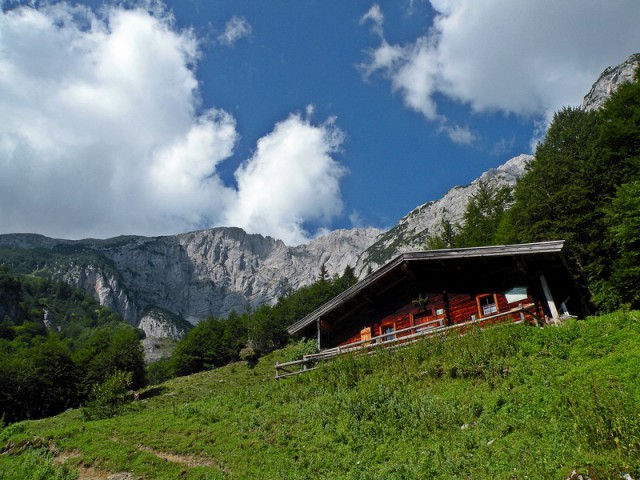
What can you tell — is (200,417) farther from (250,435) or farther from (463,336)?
(463,336)

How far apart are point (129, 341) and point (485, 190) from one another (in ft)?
169

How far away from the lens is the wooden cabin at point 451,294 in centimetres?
2019

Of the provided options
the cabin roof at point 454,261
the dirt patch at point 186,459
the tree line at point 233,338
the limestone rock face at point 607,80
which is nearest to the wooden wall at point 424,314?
the cabin roof at point 454,261

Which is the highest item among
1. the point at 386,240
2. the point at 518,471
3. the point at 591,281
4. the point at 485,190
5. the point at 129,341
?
the point at 386,240

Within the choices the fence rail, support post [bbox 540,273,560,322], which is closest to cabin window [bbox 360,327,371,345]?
the fence rail

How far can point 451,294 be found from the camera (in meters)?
23.4

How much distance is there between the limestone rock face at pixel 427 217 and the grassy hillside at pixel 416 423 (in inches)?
5531

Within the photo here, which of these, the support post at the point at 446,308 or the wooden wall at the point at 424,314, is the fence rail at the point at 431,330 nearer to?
the support post at the point at 446,308

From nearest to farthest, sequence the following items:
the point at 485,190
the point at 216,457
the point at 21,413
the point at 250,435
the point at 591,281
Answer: the point at 216,457, the point at 250,435, the point at 591,281, the point at 21,413, the point at 485,190

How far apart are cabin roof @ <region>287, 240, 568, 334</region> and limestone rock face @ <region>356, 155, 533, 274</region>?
431 feet

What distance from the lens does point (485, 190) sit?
58.3m

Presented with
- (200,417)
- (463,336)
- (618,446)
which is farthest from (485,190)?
(618,446)

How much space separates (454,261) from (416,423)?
12.3 meters

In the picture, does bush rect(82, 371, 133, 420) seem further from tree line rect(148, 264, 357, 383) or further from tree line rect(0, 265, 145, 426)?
tree line rect(148, 264, 357, 383)
